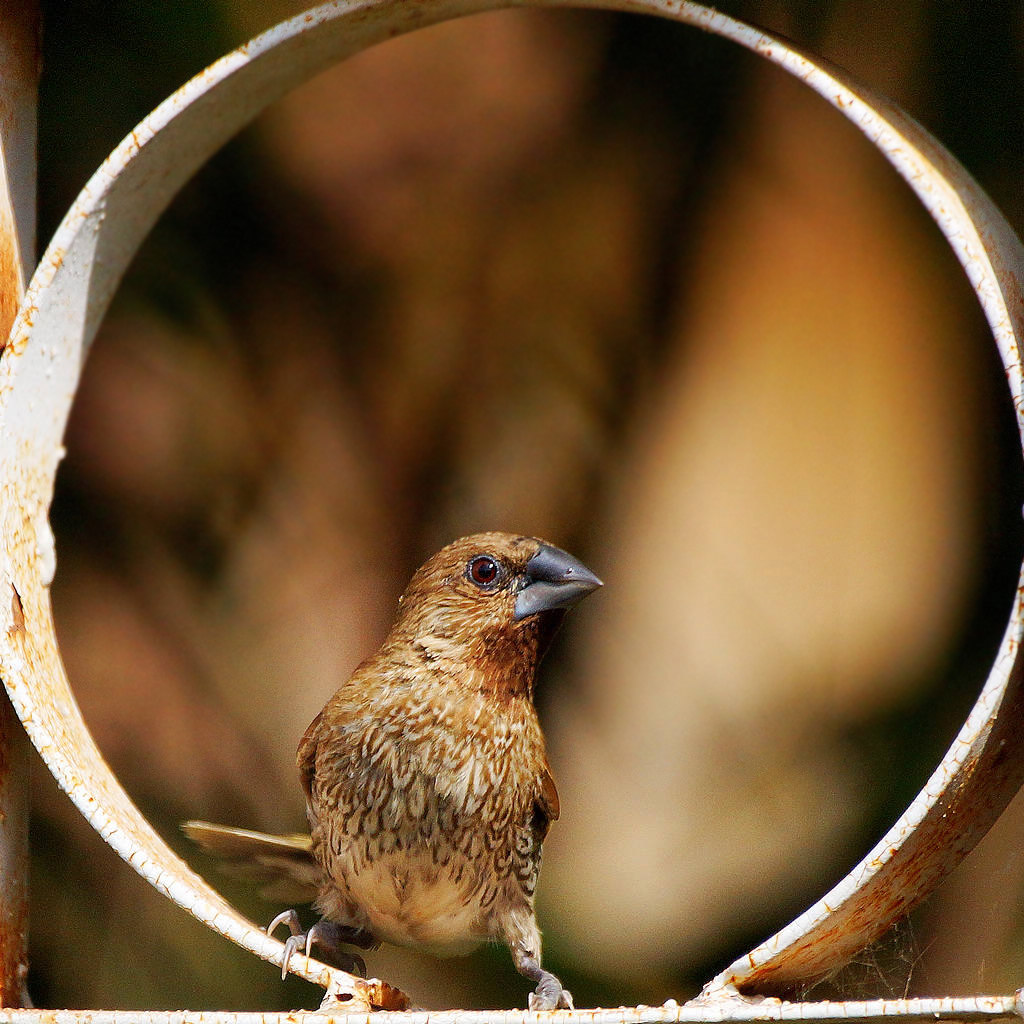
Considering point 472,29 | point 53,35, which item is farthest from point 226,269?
point 472,29

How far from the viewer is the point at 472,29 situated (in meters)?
3.24

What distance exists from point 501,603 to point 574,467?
0.99 metres

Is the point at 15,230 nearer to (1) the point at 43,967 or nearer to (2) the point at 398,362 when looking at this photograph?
(2) the point at 398,362

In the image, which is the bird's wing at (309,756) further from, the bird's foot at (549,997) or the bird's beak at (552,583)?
the bird's foot at (549,997)

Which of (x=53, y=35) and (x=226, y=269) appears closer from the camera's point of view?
(x=53, y=35)

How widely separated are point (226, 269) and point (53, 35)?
0.67 metres

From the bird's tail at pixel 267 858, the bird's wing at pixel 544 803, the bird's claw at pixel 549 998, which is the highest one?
the bird's wing at pixel 544 803

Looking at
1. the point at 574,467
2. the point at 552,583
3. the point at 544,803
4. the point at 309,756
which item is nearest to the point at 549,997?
the point at 544,803

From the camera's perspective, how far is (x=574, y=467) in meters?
3.36

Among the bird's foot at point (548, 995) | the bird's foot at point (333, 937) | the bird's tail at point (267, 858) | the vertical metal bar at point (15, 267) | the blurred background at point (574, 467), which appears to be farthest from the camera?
the blurred background at point (574, 467)

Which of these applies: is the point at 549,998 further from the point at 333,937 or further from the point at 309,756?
the point at 309,756

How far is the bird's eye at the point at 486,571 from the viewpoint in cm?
245

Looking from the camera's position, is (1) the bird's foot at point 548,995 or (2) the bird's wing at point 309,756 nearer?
(1) the bird's foot at point 548,995

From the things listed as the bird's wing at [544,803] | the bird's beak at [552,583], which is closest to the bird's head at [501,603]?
the bird's beak at [552,583]
